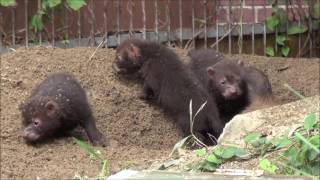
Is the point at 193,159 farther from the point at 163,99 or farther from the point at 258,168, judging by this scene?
the point at 163,99

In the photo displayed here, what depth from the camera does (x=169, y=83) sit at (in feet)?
20.9

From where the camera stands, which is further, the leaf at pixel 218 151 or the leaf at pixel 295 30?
the leaf at pixel 295 30

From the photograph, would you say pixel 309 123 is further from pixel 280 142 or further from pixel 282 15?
pixel 282 15

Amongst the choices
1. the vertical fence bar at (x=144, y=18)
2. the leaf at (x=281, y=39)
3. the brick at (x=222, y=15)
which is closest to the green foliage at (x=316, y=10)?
the leaf at (x=281, y=39)

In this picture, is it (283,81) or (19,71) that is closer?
(19,71)

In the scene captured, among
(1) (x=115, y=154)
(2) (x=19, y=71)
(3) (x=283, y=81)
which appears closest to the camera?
(1) (x=115, y=154)

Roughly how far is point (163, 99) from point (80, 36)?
2.02 meters

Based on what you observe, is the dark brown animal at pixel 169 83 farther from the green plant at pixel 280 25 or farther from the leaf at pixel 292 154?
the leaf at pixel 292 154

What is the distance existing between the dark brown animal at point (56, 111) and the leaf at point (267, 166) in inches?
97.2

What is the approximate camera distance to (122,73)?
707 centimetres

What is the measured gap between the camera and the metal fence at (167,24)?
26.2 feet

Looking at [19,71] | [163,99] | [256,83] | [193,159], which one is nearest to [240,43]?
[256,83]

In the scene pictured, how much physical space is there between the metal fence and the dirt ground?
634mm

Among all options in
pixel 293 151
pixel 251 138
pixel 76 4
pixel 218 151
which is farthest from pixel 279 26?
pixel 293 151
